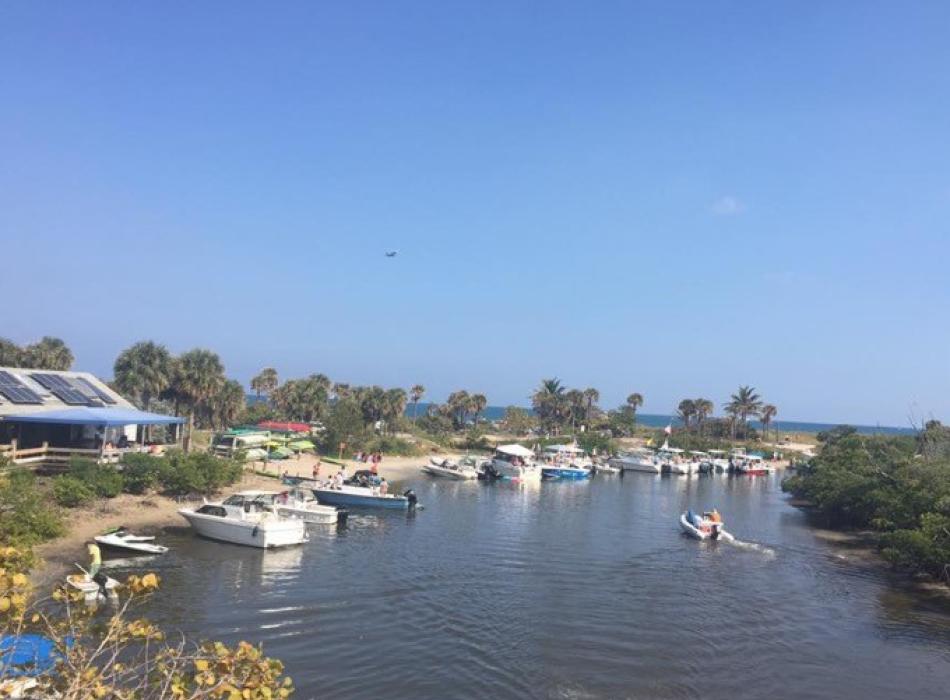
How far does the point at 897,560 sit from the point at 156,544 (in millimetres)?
32579

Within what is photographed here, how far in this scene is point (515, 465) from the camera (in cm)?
7175

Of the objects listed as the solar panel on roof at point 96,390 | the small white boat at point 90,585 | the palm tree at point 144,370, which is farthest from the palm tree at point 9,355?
the small white boat at point 90,585

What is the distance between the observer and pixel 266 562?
2986 cm

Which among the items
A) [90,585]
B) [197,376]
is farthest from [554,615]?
[197,376]

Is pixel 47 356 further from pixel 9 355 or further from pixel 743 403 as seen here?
pixel 743 403

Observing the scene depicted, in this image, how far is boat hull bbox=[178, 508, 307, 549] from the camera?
105ft

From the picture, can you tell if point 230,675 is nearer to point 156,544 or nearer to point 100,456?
point 156,544

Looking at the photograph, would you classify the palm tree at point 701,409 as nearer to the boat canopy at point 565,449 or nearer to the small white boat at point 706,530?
the boat canopy at point 565,449

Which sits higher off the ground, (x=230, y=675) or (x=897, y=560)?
(x=230, y=675)

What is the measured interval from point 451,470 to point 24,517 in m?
45.4

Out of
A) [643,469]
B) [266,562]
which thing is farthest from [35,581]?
[643,469]

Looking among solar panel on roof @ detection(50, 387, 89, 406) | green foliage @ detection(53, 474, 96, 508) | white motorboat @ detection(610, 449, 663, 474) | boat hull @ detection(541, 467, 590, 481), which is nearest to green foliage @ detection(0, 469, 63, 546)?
green foliage @ detection(53, 474, 96, 508)

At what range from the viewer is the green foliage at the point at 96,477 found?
111ft

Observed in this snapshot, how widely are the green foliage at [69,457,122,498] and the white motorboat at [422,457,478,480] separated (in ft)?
118
